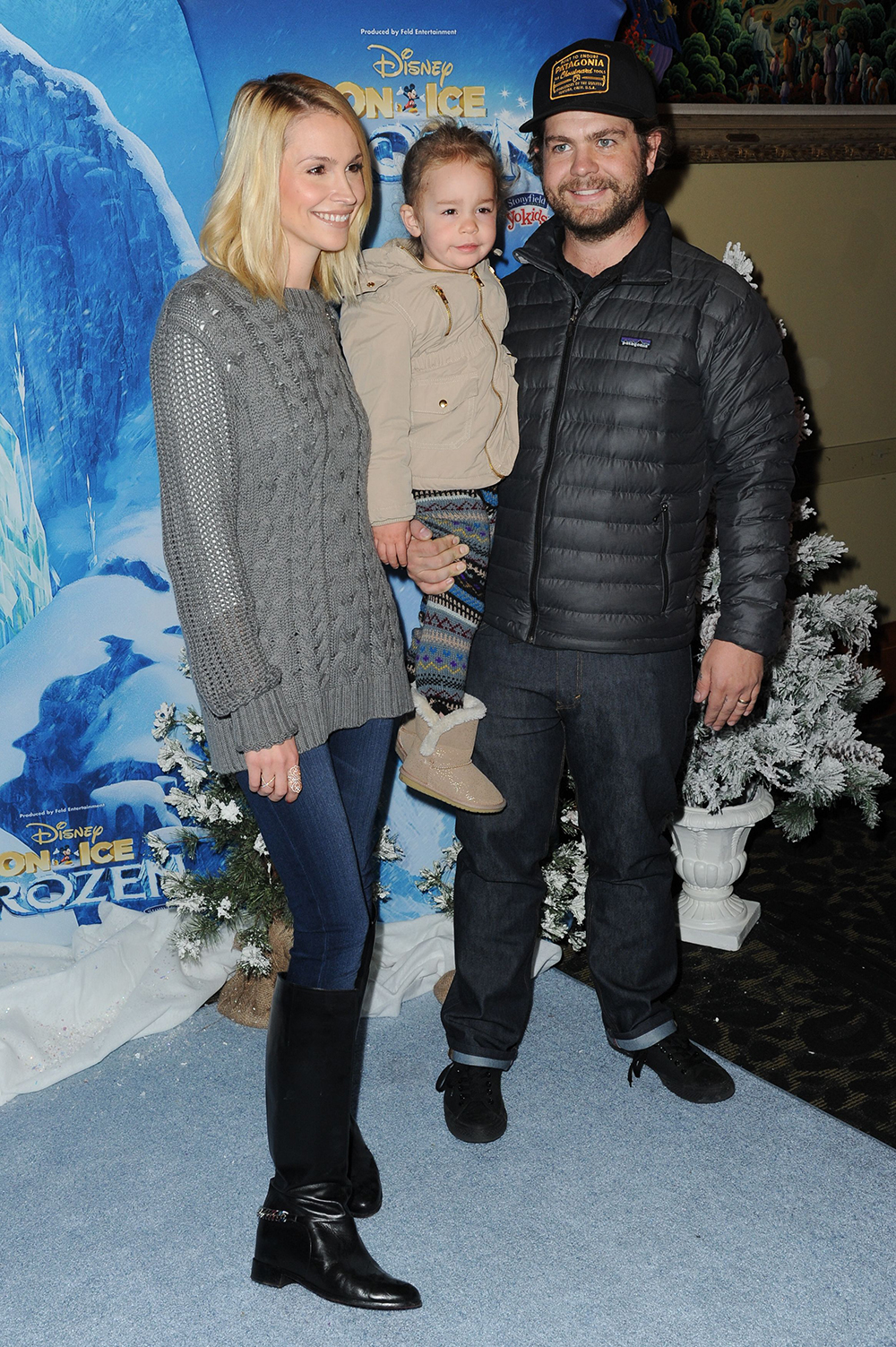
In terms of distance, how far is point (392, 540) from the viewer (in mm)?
2334

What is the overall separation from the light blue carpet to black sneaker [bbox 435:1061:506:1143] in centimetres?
4

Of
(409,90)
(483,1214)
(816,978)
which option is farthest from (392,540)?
(816,978)

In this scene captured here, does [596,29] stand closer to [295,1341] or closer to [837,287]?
[837,287]

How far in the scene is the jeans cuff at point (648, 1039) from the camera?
2.82 metres

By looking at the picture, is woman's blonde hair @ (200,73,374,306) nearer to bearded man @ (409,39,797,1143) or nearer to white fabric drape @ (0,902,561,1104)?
bearded man @ (409,39,797,1143)

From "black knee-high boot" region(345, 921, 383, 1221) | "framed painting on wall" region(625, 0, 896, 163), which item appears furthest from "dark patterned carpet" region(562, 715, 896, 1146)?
"framed painting on wall" region(625, 0, 896, 163)

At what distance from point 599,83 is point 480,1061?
2.12 meters

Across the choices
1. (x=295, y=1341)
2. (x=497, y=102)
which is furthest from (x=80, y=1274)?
(x=497, y=102)

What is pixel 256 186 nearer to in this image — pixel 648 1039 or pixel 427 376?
pixel 427 376

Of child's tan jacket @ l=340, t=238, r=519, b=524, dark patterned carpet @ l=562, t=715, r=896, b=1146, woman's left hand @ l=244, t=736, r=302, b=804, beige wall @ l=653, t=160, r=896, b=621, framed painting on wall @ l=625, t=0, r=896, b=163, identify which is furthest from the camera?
beige wall @ l=653, t=160, r=896, b=621

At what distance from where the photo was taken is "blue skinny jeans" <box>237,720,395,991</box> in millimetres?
2051

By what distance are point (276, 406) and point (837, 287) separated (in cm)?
387

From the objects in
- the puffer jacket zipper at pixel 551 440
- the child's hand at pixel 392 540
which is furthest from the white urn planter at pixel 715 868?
the child's hand at pixel 392 540

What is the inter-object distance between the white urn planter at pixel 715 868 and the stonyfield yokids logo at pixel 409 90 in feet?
6.59
